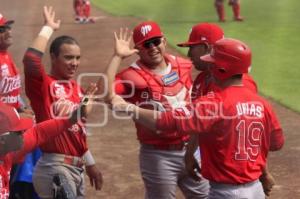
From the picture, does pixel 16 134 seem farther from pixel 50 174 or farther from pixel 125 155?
pixel 125 155

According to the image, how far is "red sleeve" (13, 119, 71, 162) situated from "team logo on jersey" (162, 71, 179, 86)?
1.28 meters

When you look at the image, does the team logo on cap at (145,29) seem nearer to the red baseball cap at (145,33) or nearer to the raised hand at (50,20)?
the red baseball cap at (145,33)

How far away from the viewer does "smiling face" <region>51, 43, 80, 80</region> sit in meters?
5.42

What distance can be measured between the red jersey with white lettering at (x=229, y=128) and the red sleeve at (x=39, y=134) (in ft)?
2.72

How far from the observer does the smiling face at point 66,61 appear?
542 centimetres

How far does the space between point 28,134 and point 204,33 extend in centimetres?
197

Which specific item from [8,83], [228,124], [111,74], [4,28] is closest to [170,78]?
[111,74]

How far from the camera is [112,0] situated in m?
29.5

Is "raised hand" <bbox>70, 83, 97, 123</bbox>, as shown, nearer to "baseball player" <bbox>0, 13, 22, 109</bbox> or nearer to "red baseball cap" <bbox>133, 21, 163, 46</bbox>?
"red baseball cap" <bbox>133, 21, 163, 46</bbox>

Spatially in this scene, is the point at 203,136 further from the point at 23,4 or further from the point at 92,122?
the point at 23,4

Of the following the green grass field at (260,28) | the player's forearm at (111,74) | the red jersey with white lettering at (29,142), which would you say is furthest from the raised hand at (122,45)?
the green grass field at (260,28)

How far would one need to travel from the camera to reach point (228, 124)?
14.2 feet

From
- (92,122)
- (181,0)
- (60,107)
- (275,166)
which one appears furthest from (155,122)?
(181,0)

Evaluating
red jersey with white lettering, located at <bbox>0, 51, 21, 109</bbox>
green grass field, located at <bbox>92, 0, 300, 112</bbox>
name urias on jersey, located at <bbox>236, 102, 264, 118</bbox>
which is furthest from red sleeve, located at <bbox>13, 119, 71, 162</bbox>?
green grass field, located at <bbox>92, 0, 300, 112</bbox>
